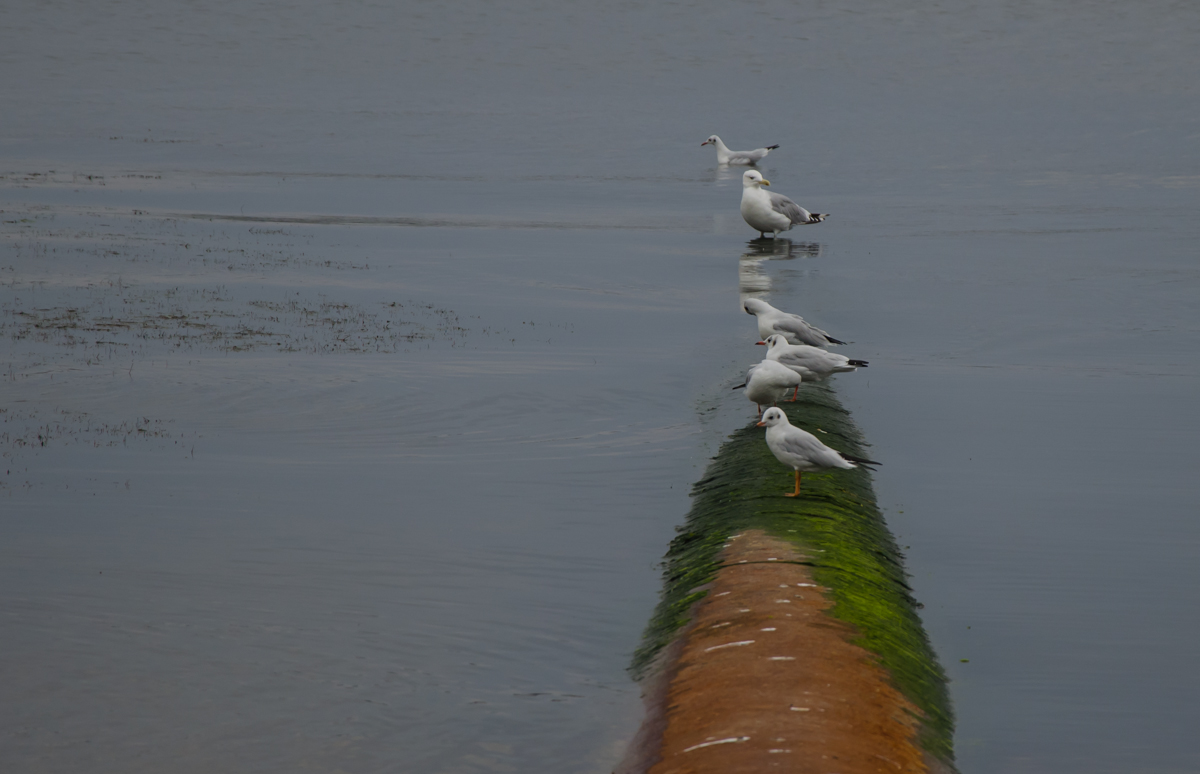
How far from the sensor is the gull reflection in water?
24281 millimetres

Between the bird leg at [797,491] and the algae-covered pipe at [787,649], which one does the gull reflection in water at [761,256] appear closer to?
the bird leg at [797,491]

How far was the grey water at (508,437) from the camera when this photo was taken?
8.94 meters

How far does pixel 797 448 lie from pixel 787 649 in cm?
319

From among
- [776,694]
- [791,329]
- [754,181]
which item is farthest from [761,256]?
[776,694]

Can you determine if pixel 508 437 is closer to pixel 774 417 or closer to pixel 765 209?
pixel 774 417

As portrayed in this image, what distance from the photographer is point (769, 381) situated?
14109mm

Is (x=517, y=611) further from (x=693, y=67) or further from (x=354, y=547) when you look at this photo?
(x=693, y=67)

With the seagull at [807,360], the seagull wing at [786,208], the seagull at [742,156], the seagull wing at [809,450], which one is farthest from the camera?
the seagull at [742,156]

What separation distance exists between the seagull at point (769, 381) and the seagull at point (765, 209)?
612 inches

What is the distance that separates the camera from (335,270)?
2525cm

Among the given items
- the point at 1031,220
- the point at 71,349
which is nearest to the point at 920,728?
the point at 71,349

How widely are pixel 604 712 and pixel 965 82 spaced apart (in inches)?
2725

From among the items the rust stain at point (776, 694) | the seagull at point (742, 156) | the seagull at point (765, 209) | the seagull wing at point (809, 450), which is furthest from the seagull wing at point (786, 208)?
the rust stain at point (776, 694)

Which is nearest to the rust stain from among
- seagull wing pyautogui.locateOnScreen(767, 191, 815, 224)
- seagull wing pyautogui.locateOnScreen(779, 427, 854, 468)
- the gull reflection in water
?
seagull wing pyautogui.locateOnScreen(779, 427, 854, 468)
